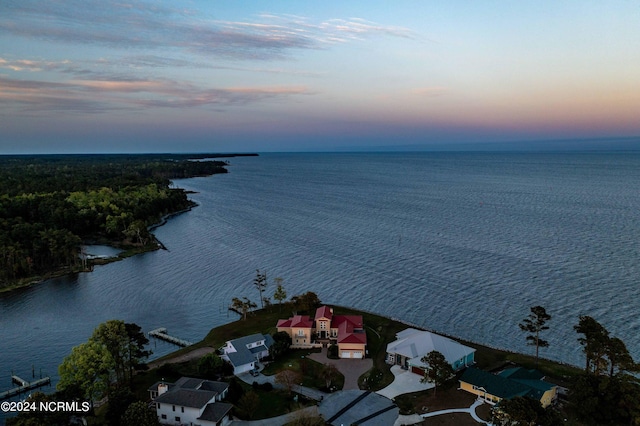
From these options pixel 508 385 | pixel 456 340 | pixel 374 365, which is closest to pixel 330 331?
pixel 374 365

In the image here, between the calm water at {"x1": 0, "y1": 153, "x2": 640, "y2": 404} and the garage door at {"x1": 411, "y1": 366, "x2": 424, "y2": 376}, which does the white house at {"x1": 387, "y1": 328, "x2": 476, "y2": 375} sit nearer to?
the garage door at {"x1": 411, "y1": 366, "x2": 424, "y2": 376}

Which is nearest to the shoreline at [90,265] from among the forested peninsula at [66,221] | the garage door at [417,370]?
the forested peninsula at [66,221]

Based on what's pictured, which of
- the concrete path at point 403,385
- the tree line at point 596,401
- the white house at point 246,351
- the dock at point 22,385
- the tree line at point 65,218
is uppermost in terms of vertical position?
the tree line at point 65,218

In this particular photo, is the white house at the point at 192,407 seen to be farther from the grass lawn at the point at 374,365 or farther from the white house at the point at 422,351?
the white house at the point at 422,351

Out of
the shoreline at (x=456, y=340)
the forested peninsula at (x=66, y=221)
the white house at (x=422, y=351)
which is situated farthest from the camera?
the forested peninsula at (x=66, y=221)

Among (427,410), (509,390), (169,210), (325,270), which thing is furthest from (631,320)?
(169,210)

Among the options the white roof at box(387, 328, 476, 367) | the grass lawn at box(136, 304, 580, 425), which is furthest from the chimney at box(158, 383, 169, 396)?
the white roof at box(387, 328, 476, 367)

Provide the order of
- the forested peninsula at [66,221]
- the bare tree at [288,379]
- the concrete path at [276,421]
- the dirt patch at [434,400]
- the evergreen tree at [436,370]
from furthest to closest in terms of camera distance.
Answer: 1. the forested peninsula at [66,221]
2. the bare tree at [288,379]
3. the evergreen tree at [436,370]
4. the dirt patch at [434,400]
5. the concrete path at [276,421]
